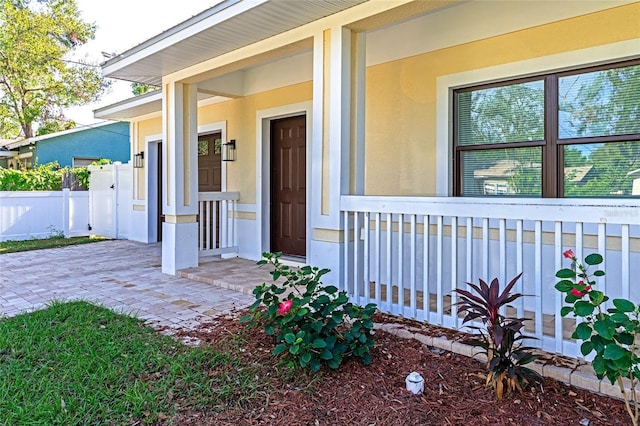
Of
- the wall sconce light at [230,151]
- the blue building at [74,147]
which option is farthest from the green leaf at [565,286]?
the blue building at [74,147]

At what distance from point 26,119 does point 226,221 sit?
53.2 ft

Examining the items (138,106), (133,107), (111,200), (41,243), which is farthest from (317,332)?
(111,200)

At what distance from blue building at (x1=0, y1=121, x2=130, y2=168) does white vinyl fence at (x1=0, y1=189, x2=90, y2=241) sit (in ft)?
18.0

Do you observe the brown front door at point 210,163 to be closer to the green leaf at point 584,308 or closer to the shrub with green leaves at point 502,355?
the shrub with green leaves at point 502,355

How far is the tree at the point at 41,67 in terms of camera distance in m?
16.8

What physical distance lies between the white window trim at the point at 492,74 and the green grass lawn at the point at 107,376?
103 inches

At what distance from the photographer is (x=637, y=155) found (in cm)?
332

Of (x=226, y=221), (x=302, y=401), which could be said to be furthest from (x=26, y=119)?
(x=302, y=401)

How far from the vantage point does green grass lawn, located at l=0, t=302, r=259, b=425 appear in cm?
222

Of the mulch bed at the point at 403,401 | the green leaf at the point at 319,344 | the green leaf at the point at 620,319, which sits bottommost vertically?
the mulch bed at the point at 403,401

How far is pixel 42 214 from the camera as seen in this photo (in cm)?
973

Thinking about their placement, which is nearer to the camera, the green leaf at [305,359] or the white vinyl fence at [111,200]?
the green leaf at [305,359]

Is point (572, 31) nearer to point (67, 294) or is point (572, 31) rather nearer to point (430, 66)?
point (430, 66)

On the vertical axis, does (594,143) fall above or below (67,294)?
above
